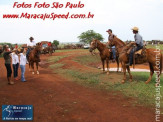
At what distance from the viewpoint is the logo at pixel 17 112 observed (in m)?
5.92

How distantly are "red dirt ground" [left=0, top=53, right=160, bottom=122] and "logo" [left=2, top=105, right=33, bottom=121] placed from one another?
0.23 metres

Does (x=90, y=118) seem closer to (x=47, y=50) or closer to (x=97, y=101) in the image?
(x=97, y=101)

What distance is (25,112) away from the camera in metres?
6.31

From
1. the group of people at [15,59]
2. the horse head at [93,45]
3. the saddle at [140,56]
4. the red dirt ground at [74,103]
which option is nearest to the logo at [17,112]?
the red dirt ground at [74,103]

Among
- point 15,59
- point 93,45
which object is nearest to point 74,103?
point 15,59

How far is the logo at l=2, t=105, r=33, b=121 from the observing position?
592cm

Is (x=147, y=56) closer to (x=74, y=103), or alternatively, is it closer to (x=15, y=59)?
(x=74, y=103)

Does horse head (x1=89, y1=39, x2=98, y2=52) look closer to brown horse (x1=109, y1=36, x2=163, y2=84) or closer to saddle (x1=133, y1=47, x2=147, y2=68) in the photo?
brown horse (x1=109, y1=36, x2=163, y2=84)

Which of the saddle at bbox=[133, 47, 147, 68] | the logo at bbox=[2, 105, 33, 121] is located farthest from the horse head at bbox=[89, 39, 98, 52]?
the logo at bbox=[2, 105, 33, 121]

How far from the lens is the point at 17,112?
252 inches

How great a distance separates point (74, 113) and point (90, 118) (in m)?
0.68

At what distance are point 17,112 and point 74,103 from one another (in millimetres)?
2173

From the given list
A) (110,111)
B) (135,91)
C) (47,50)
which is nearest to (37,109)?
(110,111)

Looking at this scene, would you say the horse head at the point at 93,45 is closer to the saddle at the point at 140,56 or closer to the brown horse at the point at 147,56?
the brown horse at the point at 147,56
